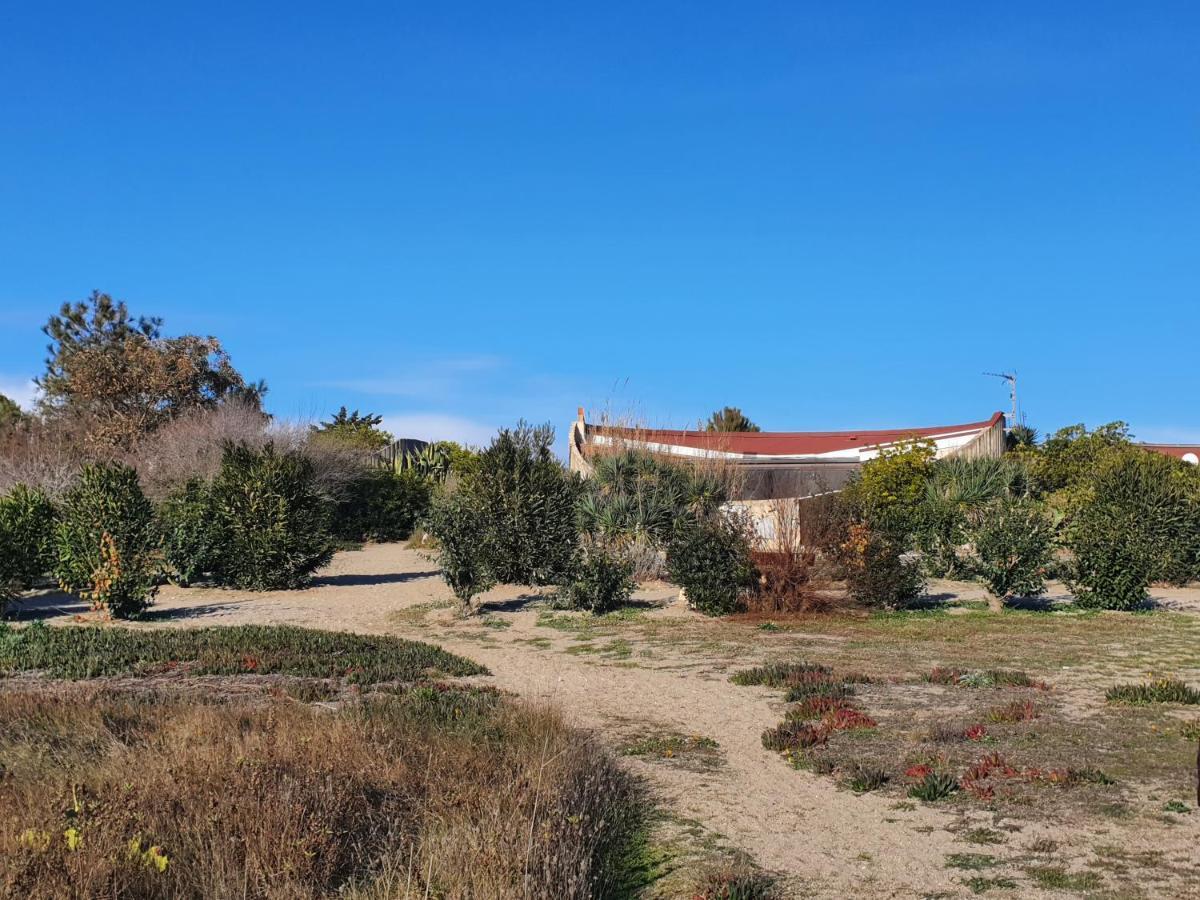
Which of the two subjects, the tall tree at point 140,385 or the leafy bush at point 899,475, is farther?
the tall tree at point 140,385

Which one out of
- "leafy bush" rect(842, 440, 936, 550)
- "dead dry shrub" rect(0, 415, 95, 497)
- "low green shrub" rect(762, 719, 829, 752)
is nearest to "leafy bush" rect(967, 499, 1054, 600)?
"leafy bush" rect(842, 440, 936, 550)

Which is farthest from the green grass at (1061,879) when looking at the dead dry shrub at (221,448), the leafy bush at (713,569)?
the dead dry shrub at (221,448)

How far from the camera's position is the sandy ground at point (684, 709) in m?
6.00

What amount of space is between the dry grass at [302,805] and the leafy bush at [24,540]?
10309 millimetres

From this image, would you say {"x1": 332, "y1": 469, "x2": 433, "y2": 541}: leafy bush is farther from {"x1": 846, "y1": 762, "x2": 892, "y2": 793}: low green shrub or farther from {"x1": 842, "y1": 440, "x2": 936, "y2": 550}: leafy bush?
{"x1": 846, "y1": 762, "x2": 892, "y2": 793}: low green shrub

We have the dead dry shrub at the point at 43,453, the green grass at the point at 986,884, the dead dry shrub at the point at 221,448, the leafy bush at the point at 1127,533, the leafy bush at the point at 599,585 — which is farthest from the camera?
the dead dry shrub at the point at 221,448

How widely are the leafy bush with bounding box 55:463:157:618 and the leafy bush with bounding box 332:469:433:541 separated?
18894mm

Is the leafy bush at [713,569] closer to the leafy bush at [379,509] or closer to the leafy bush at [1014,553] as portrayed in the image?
the leafy bush at [1014,553]

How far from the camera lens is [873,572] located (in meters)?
17.8

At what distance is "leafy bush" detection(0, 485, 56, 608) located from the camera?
1748 cm

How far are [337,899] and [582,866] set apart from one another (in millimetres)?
1116

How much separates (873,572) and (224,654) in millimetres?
10176

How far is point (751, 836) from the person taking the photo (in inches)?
252

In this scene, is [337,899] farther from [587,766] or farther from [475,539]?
[475,539]
